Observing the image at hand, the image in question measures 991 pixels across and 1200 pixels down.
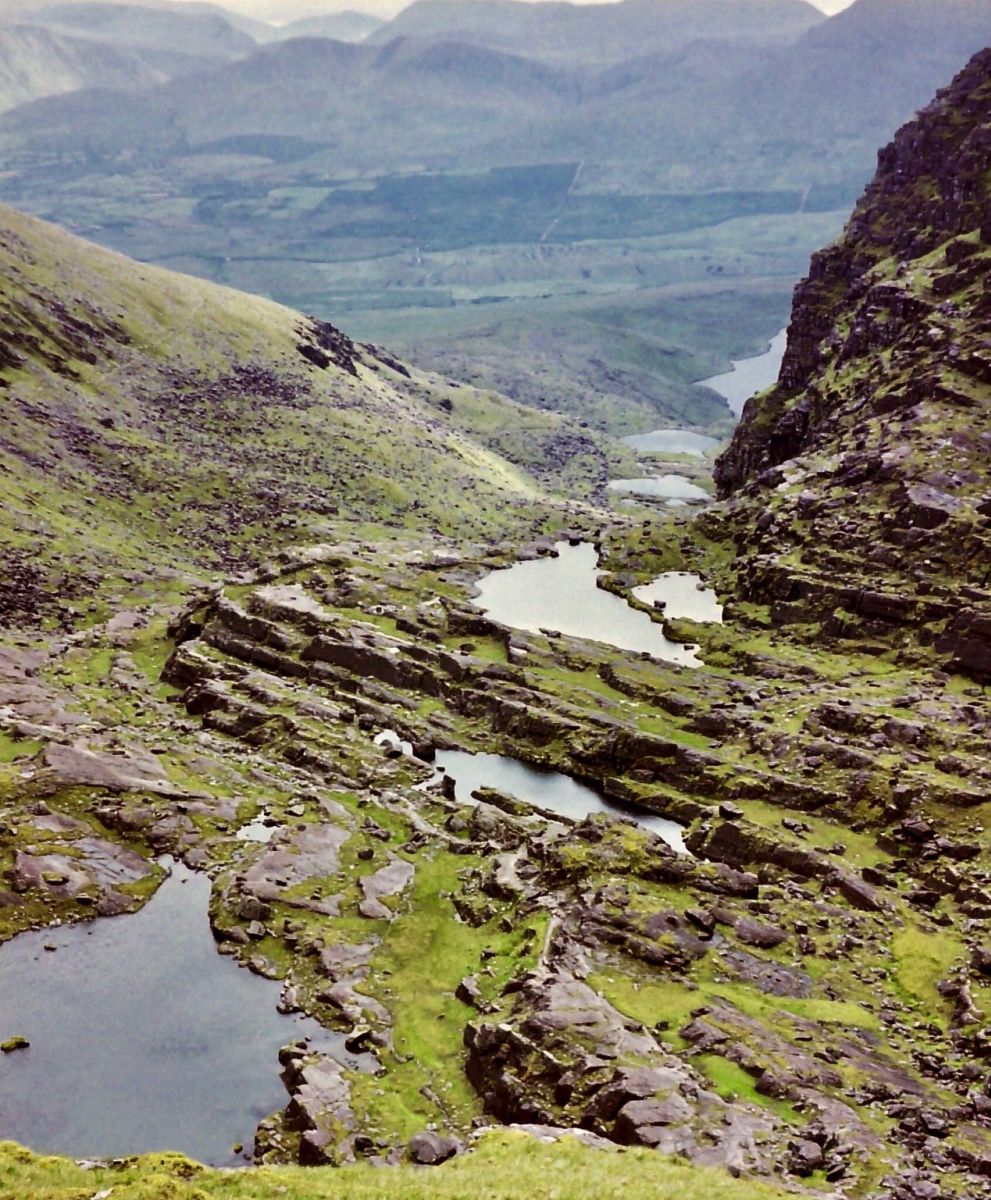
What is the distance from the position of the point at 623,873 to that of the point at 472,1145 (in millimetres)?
30419

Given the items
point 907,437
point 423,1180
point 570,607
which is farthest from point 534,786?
point 907,437

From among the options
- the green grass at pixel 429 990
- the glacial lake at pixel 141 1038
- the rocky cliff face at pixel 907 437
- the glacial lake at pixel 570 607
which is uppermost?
the rocky cliff face at pixel 907 437

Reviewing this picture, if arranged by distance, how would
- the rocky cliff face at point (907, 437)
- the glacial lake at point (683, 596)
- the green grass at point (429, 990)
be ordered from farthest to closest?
the glacial lake at point (683, 596) < the rocky cliff face at point (907, 437) < the green grass at point (429, 990)

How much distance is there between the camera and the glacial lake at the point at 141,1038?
2635 inches

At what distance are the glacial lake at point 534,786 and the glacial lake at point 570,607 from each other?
23697 millimetres

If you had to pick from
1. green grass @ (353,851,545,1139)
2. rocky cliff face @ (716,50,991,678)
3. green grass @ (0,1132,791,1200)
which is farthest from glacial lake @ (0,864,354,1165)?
rocky cliff face @ (716,50,991,678)

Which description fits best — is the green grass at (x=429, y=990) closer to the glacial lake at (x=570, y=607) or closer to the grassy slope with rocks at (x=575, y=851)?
the grassy slope with rocks at (x=575, y=851)

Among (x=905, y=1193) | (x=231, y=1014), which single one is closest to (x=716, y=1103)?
(x=905, y=1193)

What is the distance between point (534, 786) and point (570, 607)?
40008 millimetres

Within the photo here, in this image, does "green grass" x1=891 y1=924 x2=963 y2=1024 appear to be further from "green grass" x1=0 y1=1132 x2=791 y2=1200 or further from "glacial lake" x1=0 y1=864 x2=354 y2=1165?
"glacial lake" x1=0 y1=864 x2=354 y2=1165

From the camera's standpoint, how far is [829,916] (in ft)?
280

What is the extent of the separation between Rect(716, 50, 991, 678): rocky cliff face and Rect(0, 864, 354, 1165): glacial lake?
2953 inches

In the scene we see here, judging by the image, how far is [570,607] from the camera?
148625 millimetres

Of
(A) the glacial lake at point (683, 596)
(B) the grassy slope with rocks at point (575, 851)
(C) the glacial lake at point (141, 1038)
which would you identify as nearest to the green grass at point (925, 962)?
(B) the grassy slope with rocks at point (575, 851)
